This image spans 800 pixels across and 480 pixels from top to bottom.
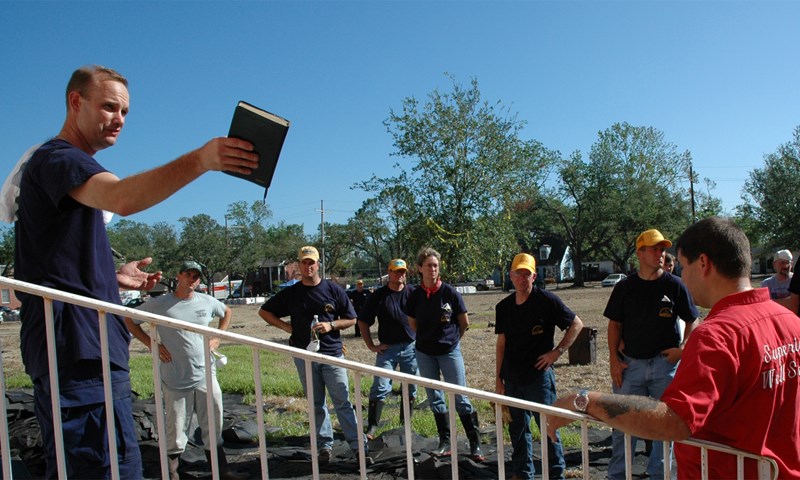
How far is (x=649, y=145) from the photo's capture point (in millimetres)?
51250

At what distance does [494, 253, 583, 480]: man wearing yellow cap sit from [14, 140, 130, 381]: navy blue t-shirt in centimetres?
371

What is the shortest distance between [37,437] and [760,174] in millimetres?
44665

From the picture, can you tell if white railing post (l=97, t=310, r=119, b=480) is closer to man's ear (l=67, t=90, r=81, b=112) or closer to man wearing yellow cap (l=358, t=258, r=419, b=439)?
man's ear (l=67, t=90, r=81, b=112)

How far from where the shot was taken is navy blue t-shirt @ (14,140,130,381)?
1.85 metres

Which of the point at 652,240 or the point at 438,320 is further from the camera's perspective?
the point at 438,320

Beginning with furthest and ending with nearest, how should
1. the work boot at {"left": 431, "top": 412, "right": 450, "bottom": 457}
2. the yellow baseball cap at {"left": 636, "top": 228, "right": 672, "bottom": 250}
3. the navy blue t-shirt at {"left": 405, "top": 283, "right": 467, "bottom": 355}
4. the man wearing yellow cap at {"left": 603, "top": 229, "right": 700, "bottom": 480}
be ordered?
the navy blue t-shirt at {"left": 405, "top": 283, "right": 467, "bottom": 355} < the work boot at {"left": 431, "top": 412, "right": 450, "bottom": 457} < the yellow baseball cap at {"left": 636, "top": 228, "right": 672, "bottom": 250} < the man wearing yellow cap at {"left": 603, "top": 229, "right": 700, "bottom": 480}

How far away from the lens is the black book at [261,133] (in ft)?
5.48

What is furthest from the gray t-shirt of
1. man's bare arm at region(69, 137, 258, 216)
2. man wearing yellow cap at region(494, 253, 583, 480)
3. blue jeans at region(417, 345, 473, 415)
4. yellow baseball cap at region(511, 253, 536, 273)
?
man's bare arm at region(69, 137, 258, 216)

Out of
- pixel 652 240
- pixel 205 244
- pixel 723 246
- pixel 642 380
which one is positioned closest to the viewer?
pixel 723 246

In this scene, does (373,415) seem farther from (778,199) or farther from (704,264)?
(778,199)

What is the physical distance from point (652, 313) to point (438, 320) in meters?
2.08

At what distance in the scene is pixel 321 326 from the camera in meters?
6.02

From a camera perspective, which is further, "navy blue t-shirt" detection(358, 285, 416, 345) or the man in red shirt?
"navy blue t-shirt" detection(358, 285, 416, 345)

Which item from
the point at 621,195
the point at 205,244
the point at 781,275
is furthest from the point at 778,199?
the point at 205,244
